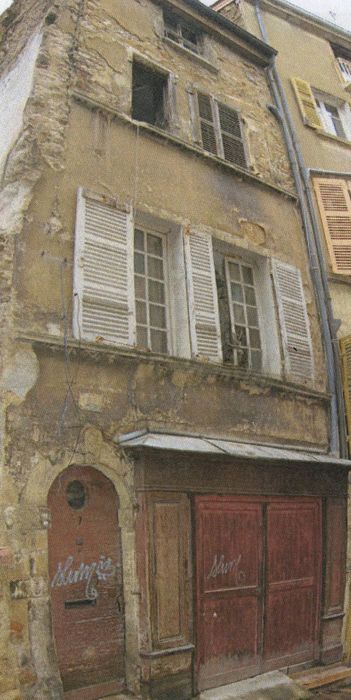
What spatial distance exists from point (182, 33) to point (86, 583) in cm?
800

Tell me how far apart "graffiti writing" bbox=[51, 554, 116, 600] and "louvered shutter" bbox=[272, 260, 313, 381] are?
10.7 ft

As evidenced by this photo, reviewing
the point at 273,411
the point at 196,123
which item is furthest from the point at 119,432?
the point at 196,123

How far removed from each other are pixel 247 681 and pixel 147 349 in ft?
11.0

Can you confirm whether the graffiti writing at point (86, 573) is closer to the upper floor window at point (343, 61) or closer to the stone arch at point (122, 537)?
the stone arch at point (122, 537)

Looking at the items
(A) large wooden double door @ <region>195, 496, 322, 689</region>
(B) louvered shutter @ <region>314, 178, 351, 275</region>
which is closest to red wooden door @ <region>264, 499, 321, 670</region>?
(A) large wooden double door @ <region>195, 496, 322, 689</region>

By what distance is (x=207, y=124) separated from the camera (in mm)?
7695

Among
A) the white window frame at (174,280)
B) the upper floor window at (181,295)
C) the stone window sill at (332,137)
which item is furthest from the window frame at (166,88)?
the stone window sill at (332,137)

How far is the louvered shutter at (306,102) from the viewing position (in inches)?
378

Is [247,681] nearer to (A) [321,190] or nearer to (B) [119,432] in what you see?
(B) [119,432]

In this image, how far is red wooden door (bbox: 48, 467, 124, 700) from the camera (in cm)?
439

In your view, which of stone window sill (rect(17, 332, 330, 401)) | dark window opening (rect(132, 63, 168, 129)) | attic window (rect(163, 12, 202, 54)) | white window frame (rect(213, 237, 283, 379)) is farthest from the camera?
attic window (rect(163, 12, 202, 54))

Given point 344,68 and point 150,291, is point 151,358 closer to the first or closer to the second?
point 150,291

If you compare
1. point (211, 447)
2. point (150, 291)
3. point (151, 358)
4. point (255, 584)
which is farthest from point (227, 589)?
point (150, 291)

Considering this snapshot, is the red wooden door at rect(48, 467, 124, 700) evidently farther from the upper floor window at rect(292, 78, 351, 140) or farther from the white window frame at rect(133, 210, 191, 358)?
the upper floor window at rect(292, 78, 351, 140)
